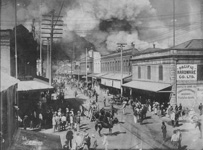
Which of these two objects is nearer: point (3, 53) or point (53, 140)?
point (53, 140)

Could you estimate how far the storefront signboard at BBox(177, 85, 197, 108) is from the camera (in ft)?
68.3

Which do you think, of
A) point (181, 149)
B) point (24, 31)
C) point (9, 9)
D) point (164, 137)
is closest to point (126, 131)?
point (164, 137)

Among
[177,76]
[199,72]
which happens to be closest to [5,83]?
[177,76]

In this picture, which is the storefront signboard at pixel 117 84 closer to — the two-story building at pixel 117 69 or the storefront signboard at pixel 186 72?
the two-story building at pixel 117 69

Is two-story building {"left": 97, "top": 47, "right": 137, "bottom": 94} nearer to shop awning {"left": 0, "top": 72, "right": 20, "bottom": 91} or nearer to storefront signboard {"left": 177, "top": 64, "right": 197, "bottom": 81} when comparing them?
storefront signboard {"left": 177, "top": 64, "right": 197, "bottom": 81}

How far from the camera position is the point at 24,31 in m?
21.4

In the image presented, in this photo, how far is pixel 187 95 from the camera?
22.0 meters

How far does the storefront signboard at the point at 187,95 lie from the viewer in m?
20.8

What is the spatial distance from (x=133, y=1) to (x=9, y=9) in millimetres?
8154

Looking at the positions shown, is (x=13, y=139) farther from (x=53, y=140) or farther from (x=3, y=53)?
(x=3, y=53)

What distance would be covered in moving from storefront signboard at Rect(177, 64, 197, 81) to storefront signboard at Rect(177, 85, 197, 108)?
3.17 ft

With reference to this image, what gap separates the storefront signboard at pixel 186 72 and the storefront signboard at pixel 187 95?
0.97m

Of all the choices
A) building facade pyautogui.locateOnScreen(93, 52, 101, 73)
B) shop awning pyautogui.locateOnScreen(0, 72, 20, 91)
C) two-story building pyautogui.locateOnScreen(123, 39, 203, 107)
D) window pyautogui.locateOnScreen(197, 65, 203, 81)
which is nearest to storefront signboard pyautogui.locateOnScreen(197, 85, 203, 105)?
two-story building pyautogui.locateOnScreen(123, 39, 203, 107)

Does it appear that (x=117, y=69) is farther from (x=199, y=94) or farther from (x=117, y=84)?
(x=199, y=94)
